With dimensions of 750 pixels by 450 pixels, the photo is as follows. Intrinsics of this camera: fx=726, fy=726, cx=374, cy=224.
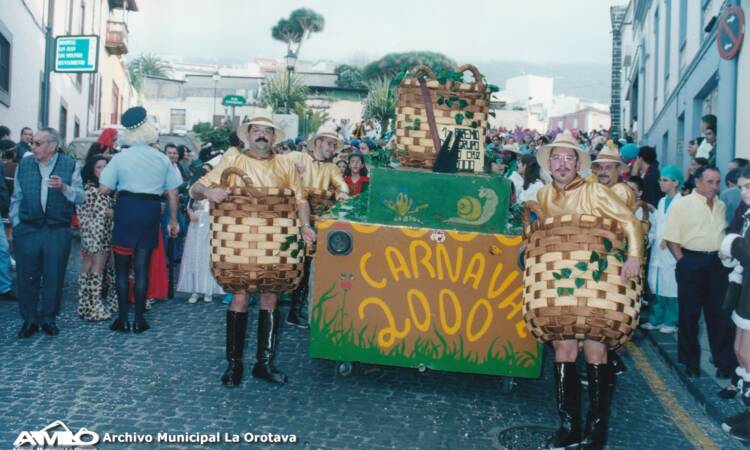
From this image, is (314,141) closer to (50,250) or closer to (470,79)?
(470,79)

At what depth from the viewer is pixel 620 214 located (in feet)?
13.8

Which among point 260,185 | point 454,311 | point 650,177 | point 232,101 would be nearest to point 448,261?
point 454,311

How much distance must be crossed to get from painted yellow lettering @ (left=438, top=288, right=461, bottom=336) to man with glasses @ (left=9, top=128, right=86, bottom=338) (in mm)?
3538

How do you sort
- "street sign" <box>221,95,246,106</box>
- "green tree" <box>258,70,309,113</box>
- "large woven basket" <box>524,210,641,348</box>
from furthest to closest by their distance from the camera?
"green tree" <box>258,70,309,113</box>
"street sign" <box>221,95,246,106</box>
"large woven basket" <box>524,210,641,348</box>

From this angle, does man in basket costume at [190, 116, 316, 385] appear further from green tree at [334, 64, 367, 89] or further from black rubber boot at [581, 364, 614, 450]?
green tree at [334, 64, 367, 89]

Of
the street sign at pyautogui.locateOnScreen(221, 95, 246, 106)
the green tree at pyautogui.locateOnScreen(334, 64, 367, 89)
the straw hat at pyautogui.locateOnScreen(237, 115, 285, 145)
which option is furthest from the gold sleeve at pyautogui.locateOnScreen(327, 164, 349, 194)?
the green tree at pyautogui.locateOnScreen(334, 64, 367, 89)

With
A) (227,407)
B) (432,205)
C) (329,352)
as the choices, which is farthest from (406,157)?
(227,407)

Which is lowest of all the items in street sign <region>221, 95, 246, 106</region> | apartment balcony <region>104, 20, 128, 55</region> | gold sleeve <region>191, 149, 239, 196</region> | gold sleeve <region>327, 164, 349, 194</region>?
gold sleeve <region>191, 149, 239, 196</region>

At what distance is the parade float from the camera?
4949 millimetres

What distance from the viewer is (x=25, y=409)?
14.9 feet

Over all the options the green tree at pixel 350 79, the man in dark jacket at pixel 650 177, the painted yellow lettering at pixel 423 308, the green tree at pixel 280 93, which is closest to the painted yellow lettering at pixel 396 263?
the painted yellow lettering at pixel 423 308

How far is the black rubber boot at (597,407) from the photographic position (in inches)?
171

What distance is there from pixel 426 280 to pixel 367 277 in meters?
0.41

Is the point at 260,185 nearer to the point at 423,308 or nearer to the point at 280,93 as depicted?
the point at 423,308
